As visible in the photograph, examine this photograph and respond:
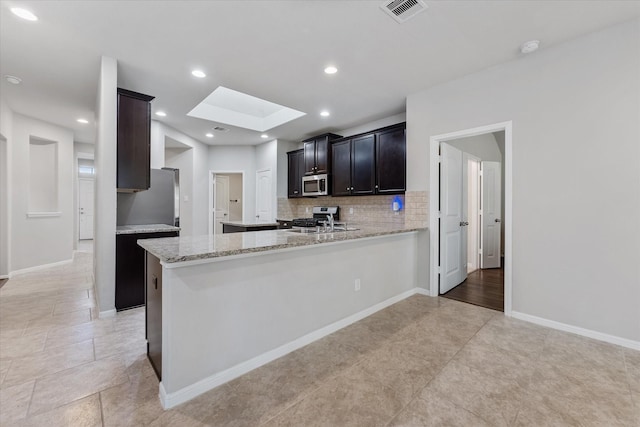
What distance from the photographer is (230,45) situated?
261cm

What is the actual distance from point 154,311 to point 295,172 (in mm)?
4525

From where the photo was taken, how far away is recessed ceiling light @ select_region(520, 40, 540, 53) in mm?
2503

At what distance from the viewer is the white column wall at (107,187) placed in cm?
286

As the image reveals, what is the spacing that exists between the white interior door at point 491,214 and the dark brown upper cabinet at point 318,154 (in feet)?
9.49

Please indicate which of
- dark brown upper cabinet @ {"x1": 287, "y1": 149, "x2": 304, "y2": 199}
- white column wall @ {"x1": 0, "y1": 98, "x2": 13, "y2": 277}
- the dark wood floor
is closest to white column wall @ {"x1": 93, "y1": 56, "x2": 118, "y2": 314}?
white column wall @ {"x1": 0, "y1": 98, "x2": 13, "y2": 277}

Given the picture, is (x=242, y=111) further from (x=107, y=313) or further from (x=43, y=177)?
(x=43, y=177)

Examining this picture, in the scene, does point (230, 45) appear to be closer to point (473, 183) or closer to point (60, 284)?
point (60, 284)

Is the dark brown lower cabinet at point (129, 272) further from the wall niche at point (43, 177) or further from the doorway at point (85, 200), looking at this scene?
the doorway at point (85, 200)

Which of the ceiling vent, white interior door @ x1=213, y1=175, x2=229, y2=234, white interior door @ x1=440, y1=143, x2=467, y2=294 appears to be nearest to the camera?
the ceiling vent

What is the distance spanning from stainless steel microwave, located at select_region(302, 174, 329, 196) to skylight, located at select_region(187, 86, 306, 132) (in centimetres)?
116

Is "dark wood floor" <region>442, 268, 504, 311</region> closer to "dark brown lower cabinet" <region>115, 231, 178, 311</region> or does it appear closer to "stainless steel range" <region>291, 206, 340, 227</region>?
"stainless steel range" <region>291, 206, 340, 227</region>

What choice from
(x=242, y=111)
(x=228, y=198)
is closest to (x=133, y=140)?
(x=242, y=111)

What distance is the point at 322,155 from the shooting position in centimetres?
527

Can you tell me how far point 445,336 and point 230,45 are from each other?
3302 millimetres
